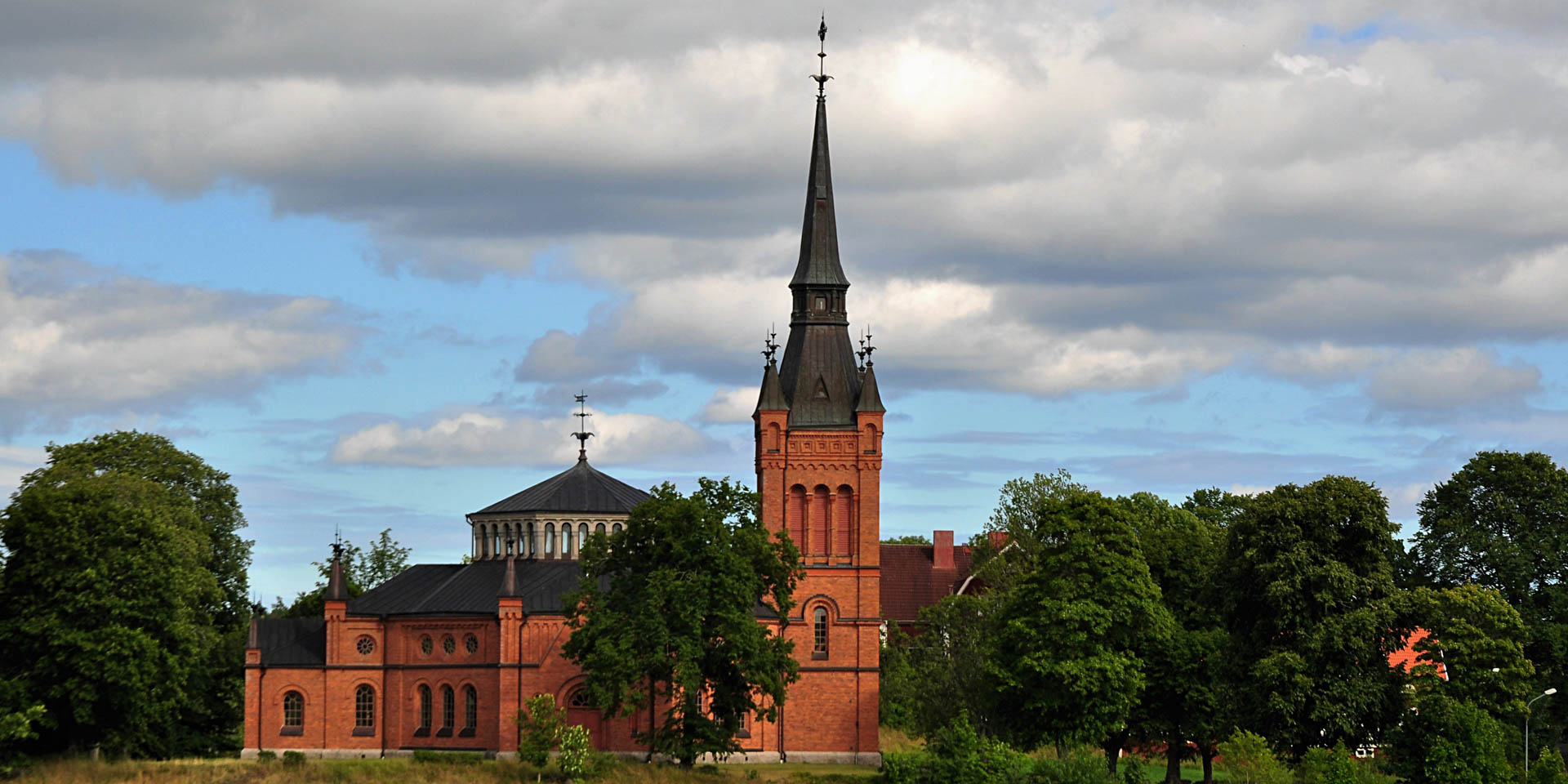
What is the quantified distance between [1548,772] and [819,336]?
1196 inches

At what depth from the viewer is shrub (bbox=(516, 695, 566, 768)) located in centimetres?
6053

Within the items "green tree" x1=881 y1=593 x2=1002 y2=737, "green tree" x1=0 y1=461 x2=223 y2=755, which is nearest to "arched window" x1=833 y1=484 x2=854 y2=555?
"green tree" x1=881 y1=593 x2=1002 y2=737

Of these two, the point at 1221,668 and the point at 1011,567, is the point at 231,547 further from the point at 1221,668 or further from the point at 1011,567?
the point at 1221,668

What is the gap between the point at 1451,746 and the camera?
52.2m

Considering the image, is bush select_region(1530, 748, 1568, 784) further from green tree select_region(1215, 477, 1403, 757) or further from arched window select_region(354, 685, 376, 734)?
arched window select_region(354, 685, 376, 734)

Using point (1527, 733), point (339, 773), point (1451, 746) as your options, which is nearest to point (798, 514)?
point (339, 773)

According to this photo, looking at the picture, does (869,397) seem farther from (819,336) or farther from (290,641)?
(290,641)

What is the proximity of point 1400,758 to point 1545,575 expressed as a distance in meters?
13.9

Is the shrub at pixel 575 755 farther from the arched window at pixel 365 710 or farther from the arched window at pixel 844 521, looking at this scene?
the arched window at pixel 365 710

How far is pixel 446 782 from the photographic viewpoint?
58.1 m

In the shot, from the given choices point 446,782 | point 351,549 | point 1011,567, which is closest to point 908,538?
point 351,549

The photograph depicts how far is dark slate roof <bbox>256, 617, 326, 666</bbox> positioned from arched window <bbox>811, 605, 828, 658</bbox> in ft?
62.8

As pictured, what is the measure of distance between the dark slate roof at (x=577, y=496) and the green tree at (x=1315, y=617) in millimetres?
28896

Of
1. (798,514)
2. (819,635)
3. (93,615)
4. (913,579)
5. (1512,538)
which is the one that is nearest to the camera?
(93,615)
